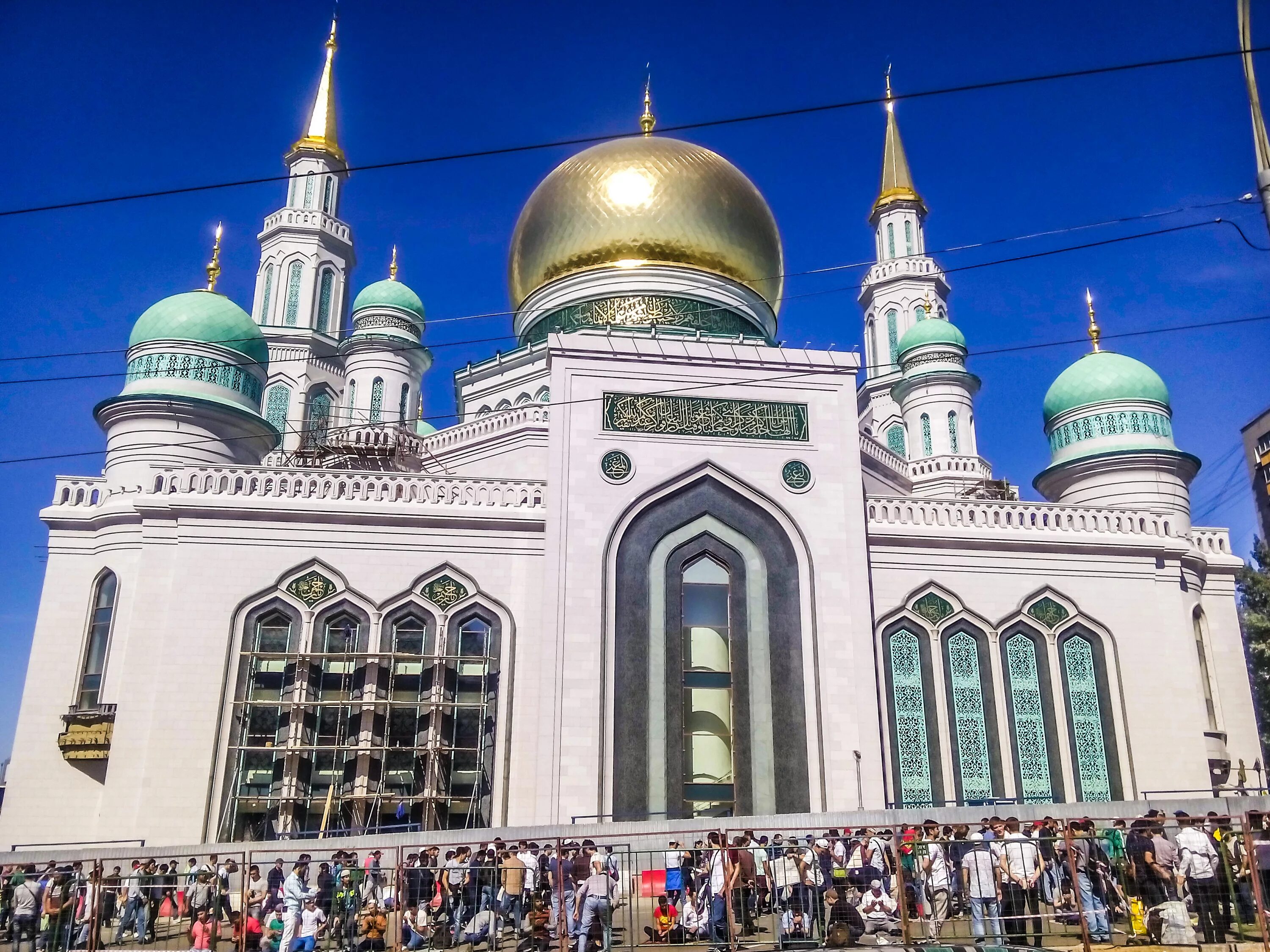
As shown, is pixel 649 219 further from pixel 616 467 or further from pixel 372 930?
pixel 372 930

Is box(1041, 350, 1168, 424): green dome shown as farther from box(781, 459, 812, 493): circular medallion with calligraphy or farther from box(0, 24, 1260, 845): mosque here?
box(781, 459, 812, 493): circular medallion with calligraphy

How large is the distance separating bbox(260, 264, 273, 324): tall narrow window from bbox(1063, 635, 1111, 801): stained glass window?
65.4 ft

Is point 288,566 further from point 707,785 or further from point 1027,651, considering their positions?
point 1027,651

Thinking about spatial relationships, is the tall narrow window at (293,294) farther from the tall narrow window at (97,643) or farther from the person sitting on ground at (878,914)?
the person sitting on ground at (878,914)

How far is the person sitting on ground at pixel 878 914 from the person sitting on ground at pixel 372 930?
11.6 feet

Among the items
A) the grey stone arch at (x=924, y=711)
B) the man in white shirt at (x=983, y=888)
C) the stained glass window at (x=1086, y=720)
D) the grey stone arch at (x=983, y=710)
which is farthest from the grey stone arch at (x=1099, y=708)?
the man in white shirt at (x=983, y=888)

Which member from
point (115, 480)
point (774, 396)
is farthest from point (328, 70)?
point (774, 396)

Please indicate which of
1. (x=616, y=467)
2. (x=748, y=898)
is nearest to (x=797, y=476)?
(x=616, y=467)

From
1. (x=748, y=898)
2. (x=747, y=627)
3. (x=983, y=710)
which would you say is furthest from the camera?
(x=983, y=710)

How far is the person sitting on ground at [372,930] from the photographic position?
26.8 ft

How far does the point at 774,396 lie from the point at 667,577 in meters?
3.18

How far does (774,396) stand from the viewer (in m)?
16.2

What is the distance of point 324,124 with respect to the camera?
30.9m

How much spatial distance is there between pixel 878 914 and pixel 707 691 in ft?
21.8
